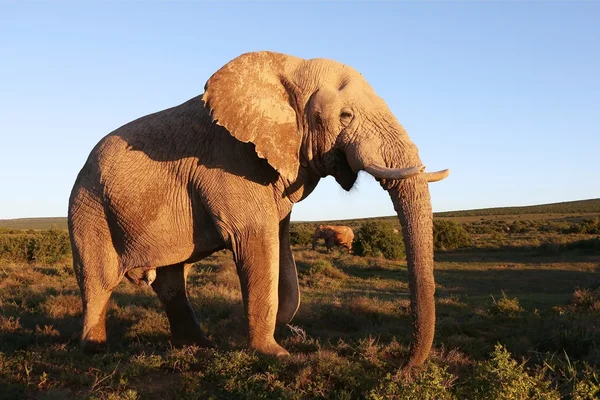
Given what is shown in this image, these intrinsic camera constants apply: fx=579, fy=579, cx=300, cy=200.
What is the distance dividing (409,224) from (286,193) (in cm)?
133

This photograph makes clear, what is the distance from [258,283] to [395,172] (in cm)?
165

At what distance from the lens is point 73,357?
232 inches

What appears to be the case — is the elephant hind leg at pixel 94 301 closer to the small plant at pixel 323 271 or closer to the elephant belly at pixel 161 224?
the elephant belly at pixel 161 224

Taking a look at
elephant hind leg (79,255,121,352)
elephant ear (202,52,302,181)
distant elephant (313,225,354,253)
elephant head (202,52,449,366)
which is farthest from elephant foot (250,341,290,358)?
distant elephant (313,225,354,253)

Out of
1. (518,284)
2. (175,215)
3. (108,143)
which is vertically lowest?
(518,284)

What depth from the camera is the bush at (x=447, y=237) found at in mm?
29281

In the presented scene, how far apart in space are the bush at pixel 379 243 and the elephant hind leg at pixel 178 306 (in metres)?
17.5

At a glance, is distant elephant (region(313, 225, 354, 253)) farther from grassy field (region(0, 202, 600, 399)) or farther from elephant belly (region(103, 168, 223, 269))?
elephant belly (region(103, 168, 223, 269))

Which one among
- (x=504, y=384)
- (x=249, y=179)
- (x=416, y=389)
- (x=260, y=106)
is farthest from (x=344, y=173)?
(x=504, y=384)

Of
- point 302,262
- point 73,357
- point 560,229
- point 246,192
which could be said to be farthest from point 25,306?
point 560,229

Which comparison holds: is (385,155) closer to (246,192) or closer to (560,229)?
(246,192)

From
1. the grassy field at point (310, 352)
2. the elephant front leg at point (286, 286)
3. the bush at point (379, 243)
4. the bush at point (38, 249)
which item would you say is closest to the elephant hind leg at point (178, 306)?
the grassy field at point (310, 352)

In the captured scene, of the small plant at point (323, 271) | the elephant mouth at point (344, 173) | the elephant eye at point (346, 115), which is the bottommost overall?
the small plant at point (323, 271)

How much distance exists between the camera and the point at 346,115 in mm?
5285
